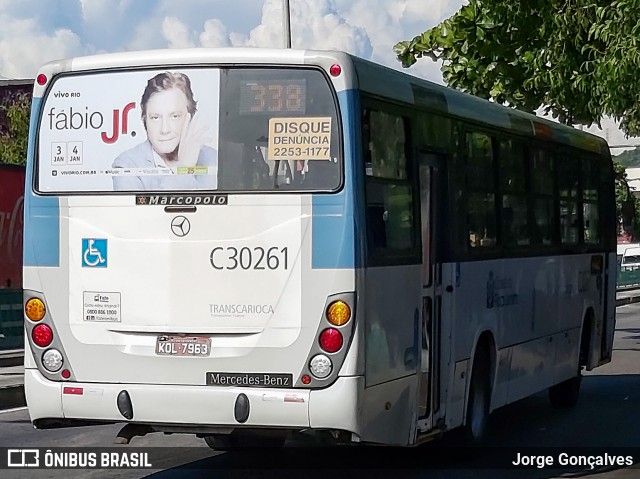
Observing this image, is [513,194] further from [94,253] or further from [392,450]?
[94,253]

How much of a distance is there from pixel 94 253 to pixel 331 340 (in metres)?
1.77

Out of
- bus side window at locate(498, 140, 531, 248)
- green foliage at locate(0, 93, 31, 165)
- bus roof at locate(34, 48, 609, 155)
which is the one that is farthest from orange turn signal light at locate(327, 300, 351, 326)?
green foliage at locate(0, 93, 31, 165)

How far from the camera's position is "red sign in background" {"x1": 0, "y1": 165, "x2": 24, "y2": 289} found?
2278 cm

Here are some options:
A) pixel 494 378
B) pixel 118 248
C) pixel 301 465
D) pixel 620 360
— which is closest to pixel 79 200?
pixel 118 248

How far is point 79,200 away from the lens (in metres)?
9.36

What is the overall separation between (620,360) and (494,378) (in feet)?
36.5

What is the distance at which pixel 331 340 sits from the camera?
8805mm

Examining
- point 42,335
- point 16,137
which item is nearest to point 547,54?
point 42,335

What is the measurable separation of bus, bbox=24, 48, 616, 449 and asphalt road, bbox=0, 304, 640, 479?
106 cm

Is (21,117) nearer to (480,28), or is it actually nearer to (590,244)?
(480,28)

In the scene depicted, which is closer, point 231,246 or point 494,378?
point 231,246

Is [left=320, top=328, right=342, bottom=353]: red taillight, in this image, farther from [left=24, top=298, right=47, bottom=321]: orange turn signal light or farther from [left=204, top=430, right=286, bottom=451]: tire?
[left=204, top=430, right=286, bottom=451]: tire

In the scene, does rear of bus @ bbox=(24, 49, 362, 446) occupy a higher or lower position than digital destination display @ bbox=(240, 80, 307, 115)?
lower

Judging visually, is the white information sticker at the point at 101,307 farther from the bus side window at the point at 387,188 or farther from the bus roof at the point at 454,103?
the bus roof at the point at 454,103
